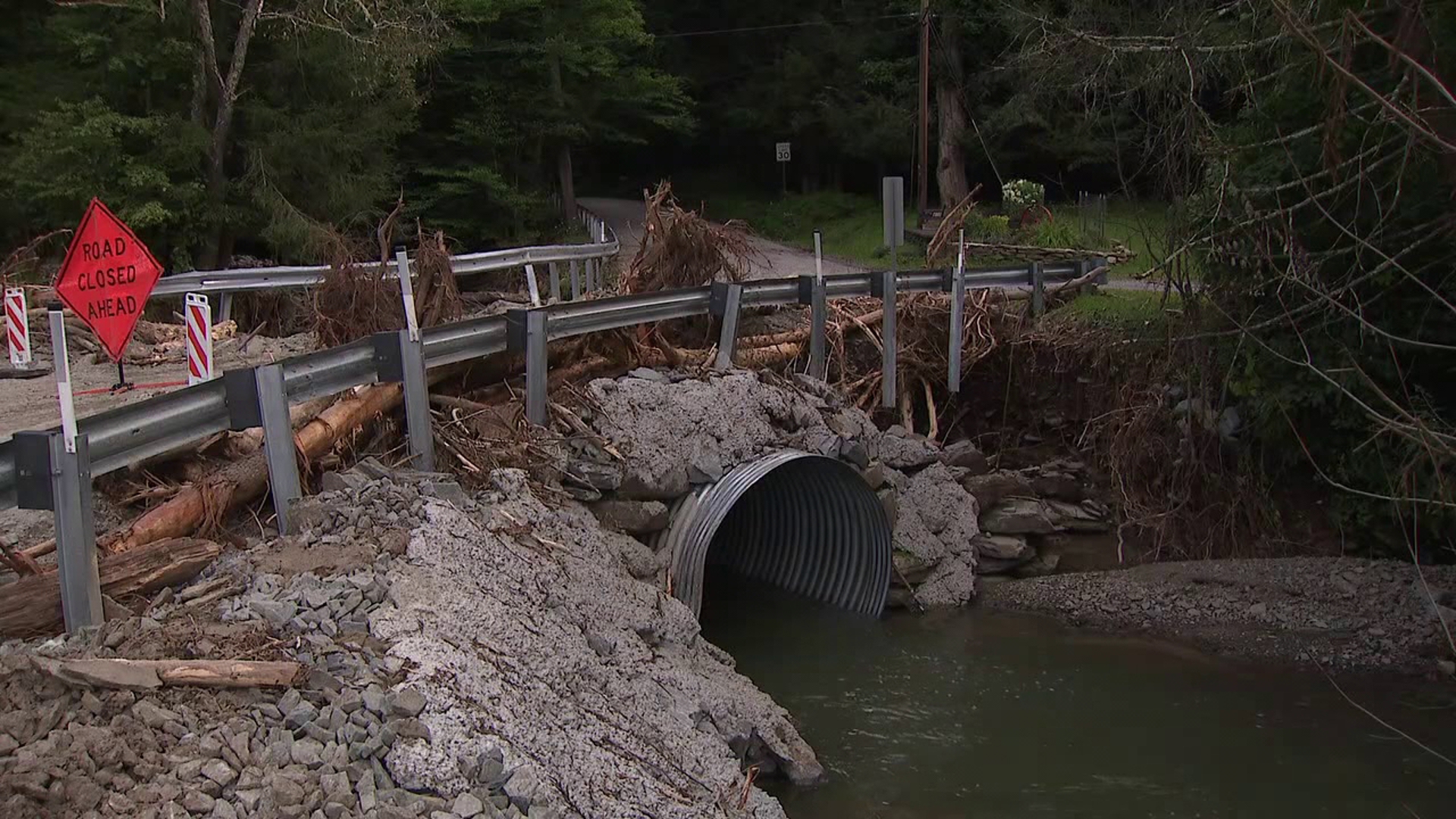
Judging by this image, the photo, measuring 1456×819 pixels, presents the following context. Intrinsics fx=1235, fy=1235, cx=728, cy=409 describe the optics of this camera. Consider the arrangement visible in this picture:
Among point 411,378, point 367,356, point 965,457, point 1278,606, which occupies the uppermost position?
point 367,356

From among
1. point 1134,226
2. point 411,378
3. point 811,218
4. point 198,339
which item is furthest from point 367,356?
point 811,218

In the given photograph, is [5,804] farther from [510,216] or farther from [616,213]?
[616,213]

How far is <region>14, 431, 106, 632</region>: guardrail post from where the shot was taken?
17.7ft

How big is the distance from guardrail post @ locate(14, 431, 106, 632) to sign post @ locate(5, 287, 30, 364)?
303 inches

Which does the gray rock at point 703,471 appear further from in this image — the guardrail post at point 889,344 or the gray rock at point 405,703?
the gray rock at point 405,703

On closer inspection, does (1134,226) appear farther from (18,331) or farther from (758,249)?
(18,331)

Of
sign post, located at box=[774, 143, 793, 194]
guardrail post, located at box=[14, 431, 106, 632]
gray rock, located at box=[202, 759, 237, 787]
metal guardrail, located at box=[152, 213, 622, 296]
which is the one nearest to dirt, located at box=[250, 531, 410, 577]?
guardrail post, located at box=[14, 431, 106, 632]

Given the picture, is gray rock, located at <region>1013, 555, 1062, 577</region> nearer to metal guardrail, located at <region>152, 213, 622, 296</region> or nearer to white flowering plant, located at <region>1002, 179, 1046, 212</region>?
metal guardrail, located at <region>152, 213, 622, 296</region>

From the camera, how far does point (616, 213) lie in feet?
133

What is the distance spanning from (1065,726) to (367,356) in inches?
225

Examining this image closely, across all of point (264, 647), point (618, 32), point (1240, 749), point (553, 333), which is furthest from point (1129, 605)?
point (618, 32)

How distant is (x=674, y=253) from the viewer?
12.9m

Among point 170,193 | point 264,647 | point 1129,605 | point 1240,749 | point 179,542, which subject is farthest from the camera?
point 170,193

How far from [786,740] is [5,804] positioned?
194 inches
